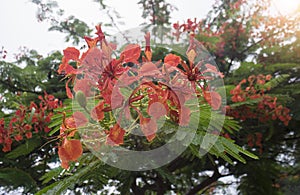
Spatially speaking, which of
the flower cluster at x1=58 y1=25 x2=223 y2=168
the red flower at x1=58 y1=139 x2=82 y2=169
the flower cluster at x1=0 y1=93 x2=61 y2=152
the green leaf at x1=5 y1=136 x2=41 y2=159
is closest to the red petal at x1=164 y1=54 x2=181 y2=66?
the flower cluster at x1=58 y1=25 x2=223 y2=168

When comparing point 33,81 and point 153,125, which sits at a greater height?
point 33,81

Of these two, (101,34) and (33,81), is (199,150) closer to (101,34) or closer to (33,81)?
(101,34)

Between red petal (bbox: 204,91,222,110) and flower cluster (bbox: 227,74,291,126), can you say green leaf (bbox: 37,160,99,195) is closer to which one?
red petal (bbox: 204,91,222,110)

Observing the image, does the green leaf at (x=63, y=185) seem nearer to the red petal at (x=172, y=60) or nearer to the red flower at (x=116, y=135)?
the red flower at (x=116, y=135)

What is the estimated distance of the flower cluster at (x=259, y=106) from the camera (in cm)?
196

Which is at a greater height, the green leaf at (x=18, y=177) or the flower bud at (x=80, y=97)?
the flower bud at (x=80, y=97)

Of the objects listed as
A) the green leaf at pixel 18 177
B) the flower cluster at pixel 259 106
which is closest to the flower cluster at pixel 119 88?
the green leaf at pixel 18 177

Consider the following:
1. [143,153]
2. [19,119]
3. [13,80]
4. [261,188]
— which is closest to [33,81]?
[13,80]

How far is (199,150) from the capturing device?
0.84m

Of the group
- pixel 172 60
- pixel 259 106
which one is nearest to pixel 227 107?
pixel 259 106

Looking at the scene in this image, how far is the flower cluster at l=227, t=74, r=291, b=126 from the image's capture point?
196cm

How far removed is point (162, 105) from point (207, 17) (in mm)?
3008

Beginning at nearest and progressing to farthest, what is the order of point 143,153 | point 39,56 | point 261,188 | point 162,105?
1. point 162,105
2. point 143,153
3. point 261,188
4. point 39,56

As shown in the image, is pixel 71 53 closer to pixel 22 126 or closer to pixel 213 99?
pixel 213 99
